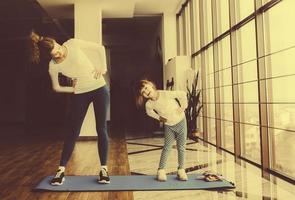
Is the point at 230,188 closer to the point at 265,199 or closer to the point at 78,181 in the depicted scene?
the point at 265,199

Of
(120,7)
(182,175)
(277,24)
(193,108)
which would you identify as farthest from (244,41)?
(120,7)

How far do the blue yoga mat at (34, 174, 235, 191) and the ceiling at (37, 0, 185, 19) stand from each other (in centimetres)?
487

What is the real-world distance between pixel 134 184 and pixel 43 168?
5.16ft

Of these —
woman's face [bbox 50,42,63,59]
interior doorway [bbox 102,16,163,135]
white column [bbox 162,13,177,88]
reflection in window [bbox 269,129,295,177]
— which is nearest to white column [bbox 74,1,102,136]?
white column [bbox 162,13,177,88]

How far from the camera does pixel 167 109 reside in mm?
2852

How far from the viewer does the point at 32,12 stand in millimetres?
8188

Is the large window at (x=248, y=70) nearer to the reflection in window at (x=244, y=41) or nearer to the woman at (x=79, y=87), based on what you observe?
the reflection in window at (x=244, y=41)

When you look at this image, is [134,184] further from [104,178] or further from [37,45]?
[37,45]

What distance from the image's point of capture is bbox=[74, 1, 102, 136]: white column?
689 centimetres

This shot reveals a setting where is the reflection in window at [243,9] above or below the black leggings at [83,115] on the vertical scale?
above

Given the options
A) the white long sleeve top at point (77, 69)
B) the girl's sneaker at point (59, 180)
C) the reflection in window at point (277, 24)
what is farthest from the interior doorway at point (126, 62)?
the girl's sneaker at point (59, 180)

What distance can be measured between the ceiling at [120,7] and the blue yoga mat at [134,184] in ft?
16.0

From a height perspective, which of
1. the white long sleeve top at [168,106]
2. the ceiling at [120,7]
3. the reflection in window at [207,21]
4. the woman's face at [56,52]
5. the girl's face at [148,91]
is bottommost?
the white long sleeve top at [168,106]

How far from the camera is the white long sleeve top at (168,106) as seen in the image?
2.85 meters
